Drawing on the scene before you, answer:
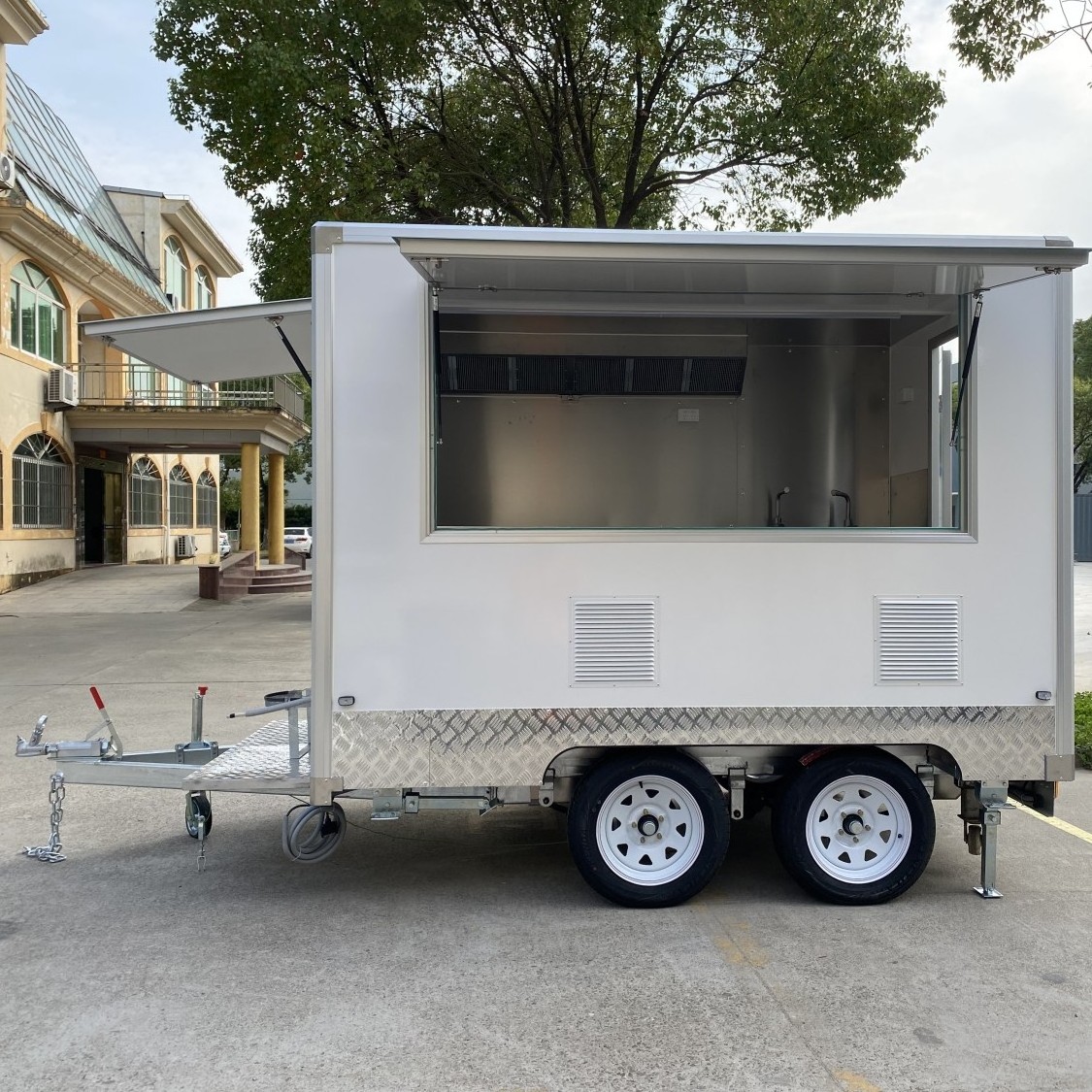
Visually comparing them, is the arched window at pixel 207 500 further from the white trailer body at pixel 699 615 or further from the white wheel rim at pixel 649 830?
the white wheel rim at pixel 649 830

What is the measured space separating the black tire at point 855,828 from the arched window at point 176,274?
3129 centimetres

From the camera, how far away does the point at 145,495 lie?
1150 inches

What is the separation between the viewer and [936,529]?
4.44m

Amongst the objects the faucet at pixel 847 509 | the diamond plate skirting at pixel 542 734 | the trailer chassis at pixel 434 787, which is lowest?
the trailer chassis at pixel 434 787

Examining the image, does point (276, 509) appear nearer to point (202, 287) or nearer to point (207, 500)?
point (207, 500)

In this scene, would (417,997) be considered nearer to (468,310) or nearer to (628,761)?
(628,761)

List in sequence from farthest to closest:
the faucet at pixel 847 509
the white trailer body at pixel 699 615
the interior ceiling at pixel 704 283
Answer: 1. the faucet at pixel 847 509
2. the white trailer body at pixel 699 615
3. the interior ceiling at pixel 704 283

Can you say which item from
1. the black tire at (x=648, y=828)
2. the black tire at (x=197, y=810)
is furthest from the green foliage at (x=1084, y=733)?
the black tire at (x=197, y=810)

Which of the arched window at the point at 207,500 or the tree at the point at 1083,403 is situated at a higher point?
the tree at the point at 1083,403

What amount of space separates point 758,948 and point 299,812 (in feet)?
6.91

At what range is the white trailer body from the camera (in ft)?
13.9

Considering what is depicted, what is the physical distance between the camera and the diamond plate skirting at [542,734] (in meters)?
4.24

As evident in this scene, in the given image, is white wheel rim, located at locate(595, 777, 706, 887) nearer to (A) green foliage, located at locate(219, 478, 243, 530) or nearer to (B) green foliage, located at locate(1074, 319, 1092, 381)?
(A) green foliage, located at locate(219, 478, 243, 530)

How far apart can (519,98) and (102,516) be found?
60.2 ft
